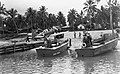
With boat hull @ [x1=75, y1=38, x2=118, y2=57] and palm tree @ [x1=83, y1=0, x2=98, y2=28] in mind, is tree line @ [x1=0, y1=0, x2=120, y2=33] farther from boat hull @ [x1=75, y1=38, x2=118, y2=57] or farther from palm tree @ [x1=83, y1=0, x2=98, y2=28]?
boat hull @ [x1=75, y1=38, x2=118, y2=57]

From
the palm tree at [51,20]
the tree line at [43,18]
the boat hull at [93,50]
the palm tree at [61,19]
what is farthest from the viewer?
the palm tree at [61,19]

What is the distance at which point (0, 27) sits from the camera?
243ft

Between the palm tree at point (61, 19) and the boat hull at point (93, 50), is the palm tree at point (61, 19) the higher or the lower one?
the higher one

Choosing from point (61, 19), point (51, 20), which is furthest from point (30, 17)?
point (61, 19)

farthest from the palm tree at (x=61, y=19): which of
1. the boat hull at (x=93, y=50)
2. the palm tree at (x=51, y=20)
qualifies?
the boat hull at (x=93, y=50)

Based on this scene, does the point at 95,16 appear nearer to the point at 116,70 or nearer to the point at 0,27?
the point at 0,27

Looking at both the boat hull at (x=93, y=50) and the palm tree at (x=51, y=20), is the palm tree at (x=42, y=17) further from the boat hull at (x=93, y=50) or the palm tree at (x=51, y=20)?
the boat hull at (x=93, y=50)

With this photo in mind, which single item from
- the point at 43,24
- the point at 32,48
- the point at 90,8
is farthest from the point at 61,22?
the point at 32,48

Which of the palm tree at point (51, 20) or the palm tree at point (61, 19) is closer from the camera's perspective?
the palm tree at point (51, 20)

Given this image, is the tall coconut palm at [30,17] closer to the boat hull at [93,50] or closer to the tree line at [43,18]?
the tree line at [43,18]

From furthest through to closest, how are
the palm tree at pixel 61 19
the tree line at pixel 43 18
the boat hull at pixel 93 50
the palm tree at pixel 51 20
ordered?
1. the palm tree at pixel 61 19
2. the palm tree at pixel 51 20
3. the tree line at pixel 43 18
4. the boat hull at pixel 93 50

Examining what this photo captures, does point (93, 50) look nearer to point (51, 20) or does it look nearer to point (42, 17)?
point (42, 17)

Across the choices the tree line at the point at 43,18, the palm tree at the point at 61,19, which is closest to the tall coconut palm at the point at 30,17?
the tree line at the point at 43,18

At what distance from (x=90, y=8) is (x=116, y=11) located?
818cm
